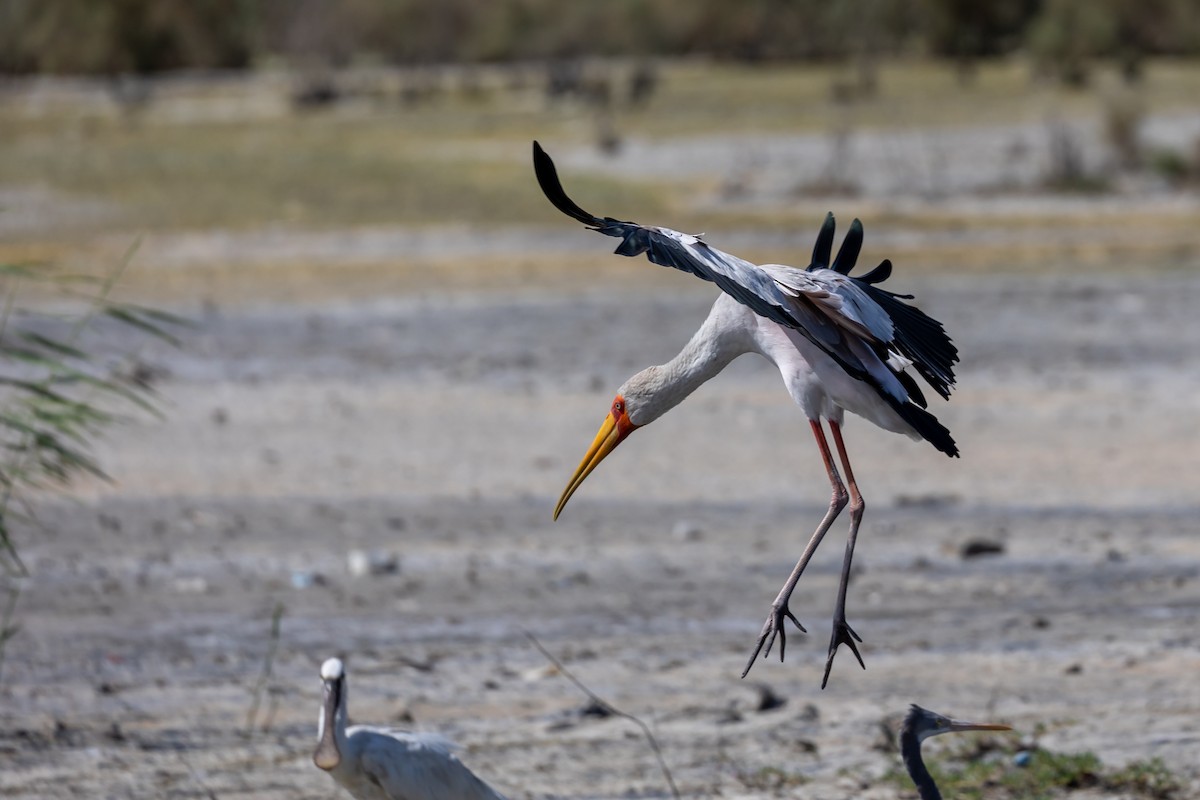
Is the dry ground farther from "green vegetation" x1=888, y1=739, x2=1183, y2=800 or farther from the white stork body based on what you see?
the white stork body

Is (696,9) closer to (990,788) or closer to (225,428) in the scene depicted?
(225,428)

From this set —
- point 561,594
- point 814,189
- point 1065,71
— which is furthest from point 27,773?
point 1065,71

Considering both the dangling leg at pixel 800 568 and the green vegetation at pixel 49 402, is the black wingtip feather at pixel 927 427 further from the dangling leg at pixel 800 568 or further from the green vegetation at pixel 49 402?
the green vegetation at pixel 49 402

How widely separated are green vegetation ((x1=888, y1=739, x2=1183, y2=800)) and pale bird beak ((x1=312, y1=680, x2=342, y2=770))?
7.16 ft

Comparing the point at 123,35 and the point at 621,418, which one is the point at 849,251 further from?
the point at 123,35

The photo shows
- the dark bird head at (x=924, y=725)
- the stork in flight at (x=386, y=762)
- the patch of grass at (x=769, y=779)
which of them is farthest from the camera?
the patch of grass at (x=769, y=779)

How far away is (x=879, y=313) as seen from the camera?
185 inches

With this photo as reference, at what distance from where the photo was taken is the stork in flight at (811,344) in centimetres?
452

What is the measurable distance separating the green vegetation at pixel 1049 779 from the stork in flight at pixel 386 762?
5.83 ft

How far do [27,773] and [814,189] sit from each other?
23.8m

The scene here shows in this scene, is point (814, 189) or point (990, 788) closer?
point (990, 788)

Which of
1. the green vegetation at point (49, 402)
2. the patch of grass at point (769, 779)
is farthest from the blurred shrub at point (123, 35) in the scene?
the patch of grass at point (769, 779)

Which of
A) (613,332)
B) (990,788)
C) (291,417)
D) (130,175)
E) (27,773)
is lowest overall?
(27,773)

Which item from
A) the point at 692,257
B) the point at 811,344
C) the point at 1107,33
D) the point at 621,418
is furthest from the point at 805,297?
the point at 1107,33
